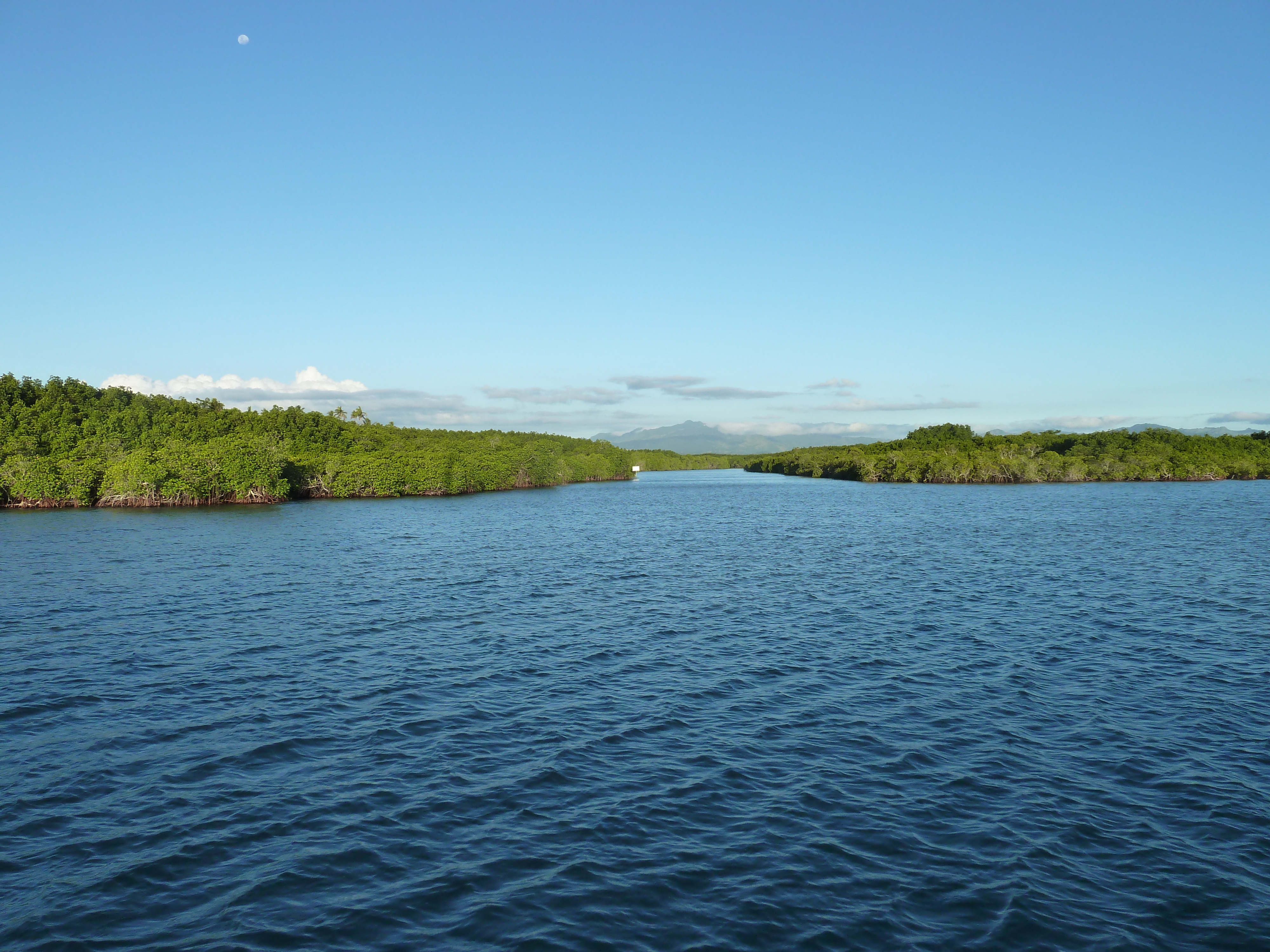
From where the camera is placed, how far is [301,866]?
1426 centimetres

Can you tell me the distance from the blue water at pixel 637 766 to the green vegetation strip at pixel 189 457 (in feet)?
267

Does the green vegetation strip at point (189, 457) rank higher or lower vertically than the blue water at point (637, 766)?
higher

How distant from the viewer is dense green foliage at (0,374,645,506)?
114 metres

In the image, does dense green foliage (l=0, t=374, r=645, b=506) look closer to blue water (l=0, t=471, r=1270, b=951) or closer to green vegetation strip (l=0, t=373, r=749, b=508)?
green vegetation strip (l=0, t=373, r=749, b=508)

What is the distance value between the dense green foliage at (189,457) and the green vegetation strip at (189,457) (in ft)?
0.80

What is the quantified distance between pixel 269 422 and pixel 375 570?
145 metres

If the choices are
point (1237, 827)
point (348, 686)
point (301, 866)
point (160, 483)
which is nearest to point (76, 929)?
point (301, 866)

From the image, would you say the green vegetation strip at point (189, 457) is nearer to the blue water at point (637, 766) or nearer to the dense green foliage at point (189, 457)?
the dense green foliage at point (189, 457)

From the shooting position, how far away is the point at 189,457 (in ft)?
388

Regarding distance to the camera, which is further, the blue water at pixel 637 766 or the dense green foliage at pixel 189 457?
the dense green foliage at pixel 189 457

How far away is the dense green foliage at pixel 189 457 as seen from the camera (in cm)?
11362

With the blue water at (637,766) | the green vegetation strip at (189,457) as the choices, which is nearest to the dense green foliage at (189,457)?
the green vegetation strip at (189,457)

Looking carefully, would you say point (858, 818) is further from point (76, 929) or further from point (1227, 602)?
point (1227, 602)

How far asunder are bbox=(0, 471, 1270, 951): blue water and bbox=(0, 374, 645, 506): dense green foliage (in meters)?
81.4
